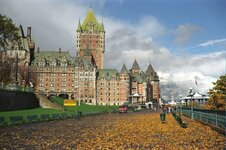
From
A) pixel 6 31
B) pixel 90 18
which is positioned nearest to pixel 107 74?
pixel 90 18

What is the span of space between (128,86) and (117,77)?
26.0 feet

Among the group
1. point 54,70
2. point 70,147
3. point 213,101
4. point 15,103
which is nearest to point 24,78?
point 54,70

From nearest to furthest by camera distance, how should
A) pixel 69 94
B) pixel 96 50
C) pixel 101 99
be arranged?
1. pixel 69 94
2. pixel 101 99
3. pixel 96 50

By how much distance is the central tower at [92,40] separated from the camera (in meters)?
147

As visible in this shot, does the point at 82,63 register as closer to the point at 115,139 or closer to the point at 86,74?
the point at 86,74

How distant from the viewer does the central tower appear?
147m

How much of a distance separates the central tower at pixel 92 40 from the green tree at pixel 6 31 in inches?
4326

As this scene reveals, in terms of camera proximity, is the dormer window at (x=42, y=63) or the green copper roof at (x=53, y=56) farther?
the green copper roof at (x=53, y=56)

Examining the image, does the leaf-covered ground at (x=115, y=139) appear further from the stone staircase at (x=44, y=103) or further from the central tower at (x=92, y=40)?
the central tower at (x=92, y=40)

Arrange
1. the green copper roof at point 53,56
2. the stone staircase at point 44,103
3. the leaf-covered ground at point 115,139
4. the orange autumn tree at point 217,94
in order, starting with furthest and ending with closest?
the green copper roof at point 53,56, the stone staircase at point 44,103, the orange autumn tree at point 217,94, the leaf-covered ground at point 115,139

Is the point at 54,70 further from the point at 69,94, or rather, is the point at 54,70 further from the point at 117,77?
the point at 117,77

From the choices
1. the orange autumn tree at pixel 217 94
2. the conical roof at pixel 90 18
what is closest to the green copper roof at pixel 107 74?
the conical roof at pixel 90 18

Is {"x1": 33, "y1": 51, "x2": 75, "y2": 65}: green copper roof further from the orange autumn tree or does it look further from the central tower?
the orange autumn tree

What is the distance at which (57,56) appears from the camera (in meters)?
134
